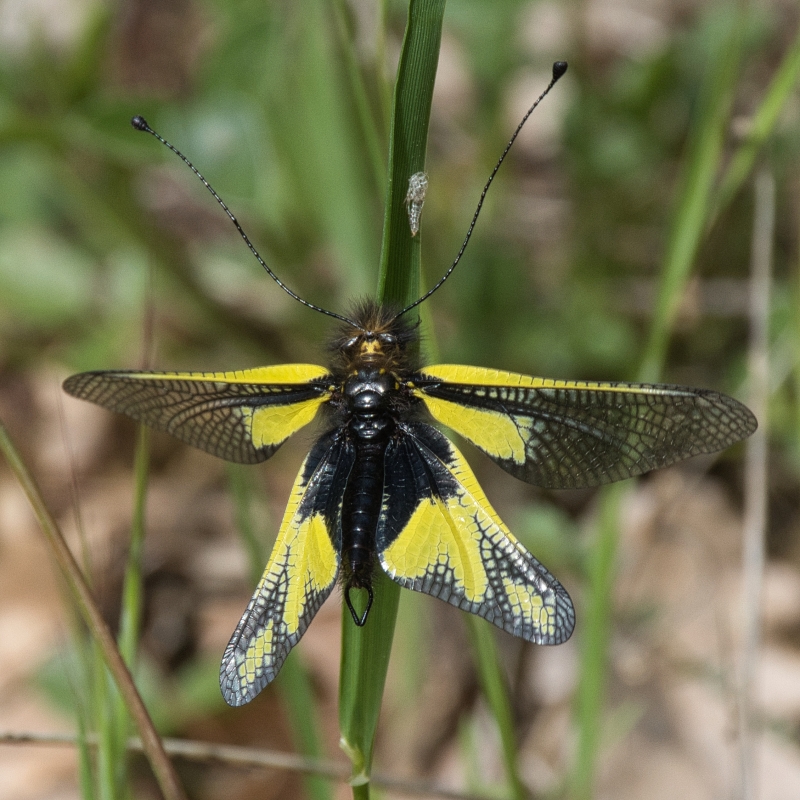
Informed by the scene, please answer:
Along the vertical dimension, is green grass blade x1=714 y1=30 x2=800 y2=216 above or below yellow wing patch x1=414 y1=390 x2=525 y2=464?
above

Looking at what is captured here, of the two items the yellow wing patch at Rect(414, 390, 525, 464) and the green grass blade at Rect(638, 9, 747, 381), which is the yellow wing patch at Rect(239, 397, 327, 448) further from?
the green grass blade at Rect(638, 9, 747, 381)

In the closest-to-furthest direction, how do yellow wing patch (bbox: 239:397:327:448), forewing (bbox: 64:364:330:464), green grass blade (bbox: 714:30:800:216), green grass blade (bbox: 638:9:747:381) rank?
forewing (bbox: 64:364:330:464)
yellow wing patch (bbox: 239:397:327:448)
green grass blade (bbox: 714:30:800:216)
green grass blade (bbox: 638:9:747:381)

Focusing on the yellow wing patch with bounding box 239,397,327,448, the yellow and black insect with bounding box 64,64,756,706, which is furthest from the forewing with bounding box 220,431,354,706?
the yellow wing patch with bounding box 239,397,327,448

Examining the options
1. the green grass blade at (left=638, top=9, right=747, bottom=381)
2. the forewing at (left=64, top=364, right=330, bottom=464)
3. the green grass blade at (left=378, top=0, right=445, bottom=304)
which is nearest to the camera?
the green grass blade at (left=378, top=0, right=445, bottom=304)

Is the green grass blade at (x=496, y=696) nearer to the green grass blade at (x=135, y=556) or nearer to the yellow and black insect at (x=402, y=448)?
the yellow and black insect at (x=402, y=448)

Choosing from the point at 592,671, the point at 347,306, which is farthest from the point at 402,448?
the point at 347,306
